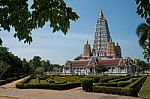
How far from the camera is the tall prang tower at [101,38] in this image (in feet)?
407

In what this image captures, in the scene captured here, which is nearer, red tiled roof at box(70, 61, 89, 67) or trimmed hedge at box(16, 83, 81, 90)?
trimmed hedge at box(16, 83, 81, 90)

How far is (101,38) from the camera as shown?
12556 cm

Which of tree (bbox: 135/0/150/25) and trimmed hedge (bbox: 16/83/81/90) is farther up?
tree (bbox: 135/0/150/25)

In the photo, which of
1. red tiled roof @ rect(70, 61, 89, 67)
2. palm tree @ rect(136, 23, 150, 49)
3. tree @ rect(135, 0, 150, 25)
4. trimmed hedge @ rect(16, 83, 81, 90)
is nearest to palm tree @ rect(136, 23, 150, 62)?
palm tree @ rect(136, 23, 150, 49)

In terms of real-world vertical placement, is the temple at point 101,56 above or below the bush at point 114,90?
→ above

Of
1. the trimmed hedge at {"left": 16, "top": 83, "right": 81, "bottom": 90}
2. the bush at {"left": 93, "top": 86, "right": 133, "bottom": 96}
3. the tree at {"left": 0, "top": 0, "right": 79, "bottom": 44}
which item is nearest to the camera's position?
the tree at {"left": 0, "top": 0, "right": 79, "bottom": 44}

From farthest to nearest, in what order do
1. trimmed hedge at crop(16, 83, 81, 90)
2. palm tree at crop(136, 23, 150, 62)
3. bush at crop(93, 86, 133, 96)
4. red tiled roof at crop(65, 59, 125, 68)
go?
1. red tiled roof at crop(65, 59, 125, 68)
2. palm tree at crop(136, 23, 150, 62)
3. trimmed hedge at crop(16, 83, 81, 90)
4. bush at crop(93, 86, 133, 96)

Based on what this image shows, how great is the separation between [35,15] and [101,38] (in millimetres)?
121730

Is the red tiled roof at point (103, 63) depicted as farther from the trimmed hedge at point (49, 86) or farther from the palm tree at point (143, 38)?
the trimmed hedge at point (49, 86)

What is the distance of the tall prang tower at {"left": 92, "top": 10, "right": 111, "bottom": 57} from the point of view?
407ft

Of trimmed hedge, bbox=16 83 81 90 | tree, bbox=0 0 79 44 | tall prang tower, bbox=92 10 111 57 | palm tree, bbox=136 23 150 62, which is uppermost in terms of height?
tall prang tower, bbox=92 10 111 57

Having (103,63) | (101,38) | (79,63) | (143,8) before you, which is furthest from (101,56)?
(143,8)

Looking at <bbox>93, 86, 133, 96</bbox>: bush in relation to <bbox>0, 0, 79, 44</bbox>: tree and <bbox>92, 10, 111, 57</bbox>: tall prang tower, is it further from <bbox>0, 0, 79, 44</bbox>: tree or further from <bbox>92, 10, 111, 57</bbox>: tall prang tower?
<bbox>92, 10, 111, 57</bbox>: tall prang tower

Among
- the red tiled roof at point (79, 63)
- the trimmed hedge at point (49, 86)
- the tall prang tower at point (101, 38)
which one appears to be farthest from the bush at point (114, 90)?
the tall prang tower at point (101, 38)
